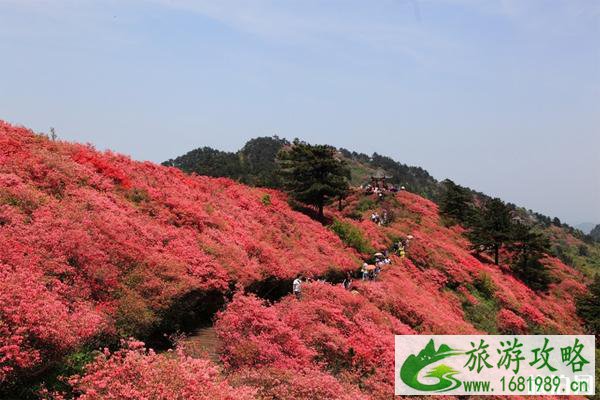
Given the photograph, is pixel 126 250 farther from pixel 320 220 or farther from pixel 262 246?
pixel 320 220

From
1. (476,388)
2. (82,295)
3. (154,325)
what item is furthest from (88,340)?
(476,388)

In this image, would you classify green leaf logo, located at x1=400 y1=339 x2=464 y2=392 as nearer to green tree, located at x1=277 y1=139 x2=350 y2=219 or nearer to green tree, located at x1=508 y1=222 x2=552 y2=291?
green tree, located at x1=277 y1=139 x2=350 y2=219

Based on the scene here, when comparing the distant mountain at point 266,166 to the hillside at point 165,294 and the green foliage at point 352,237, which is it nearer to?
the green foliage at point 352,237

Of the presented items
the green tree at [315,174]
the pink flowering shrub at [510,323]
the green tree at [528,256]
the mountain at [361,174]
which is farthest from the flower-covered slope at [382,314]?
the mountain at [361,174]

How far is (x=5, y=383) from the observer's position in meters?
9.50

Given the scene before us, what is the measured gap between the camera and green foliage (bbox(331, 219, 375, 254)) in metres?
36.2

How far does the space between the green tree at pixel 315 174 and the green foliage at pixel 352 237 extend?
2.07 metres

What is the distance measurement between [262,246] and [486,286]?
22.6 metres

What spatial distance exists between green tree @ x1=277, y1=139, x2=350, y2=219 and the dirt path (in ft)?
71.2

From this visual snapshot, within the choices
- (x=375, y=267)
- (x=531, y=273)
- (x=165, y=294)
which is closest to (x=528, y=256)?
(x=531, y=273)

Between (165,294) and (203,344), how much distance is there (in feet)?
7.04

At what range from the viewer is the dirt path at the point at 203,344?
1448 centimetres

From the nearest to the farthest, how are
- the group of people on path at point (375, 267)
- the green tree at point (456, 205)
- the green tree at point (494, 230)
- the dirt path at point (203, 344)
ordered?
1. the dirt path at point (203, 344)
2. the group of people on path at point (375, 267)
3. the green tree at point (494, 230)
4. the green tree at point (456, 205)

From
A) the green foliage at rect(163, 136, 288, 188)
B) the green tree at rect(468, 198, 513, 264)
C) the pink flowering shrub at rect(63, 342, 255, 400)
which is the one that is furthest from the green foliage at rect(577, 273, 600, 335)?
the green foliage at rect(163, 136, 288, 188)
